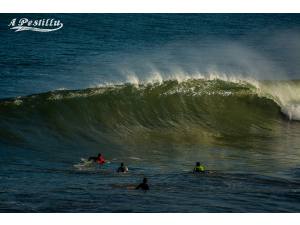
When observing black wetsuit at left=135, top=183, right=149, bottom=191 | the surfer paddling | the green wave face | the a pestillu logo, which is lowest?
black wetsuit at left=135, top=183, right=149, bottom=191

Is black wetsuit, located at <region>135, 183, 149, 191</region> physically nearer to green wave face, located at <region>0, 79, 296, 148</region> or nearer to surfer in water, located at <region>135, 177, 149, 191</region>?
surfer in water, located at <region>135, 177, 149, 191</region>

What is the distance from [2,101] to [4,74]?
720cm

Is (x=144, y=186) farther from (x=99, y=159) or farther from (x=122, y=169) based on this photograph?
(x=99, y=159)

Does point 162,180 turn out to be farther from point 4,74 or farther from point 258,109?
point 4,74

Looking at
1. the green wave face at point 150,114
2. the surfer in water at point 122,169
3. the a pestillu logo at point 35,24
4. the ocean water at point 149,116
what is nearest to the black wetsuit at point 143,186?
the ocean water at point 149,116

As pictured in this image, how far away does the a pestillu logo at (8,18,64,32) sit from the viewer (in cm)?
3450

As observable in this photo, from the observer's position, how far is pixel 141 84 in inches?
1219

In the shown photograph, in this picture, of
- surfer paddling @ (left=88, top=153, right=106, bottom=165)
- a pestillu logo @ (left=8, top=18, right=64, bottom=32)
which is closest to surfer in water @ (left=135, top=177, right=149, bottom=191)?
surfer paddling @ (left=88, top=153, right=106, bottom=165)

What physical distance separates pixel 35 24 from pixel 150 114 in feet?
31.4

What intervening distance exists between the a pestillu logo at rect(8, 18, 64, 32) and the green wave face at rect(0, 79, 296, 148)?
20.1 ft

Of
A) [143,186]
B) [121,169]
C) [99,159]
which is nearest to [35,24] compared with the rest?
[99,159]

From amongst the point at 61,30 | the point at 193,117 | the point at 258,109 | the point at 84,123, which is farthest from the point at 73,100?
the point at 61,30

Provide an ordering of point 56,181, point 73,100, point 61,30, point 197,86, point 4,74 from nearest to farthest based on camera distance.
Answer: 1. point 56,181
2. point 73,100
3. point 197,86
4. point 4,74
5. point 61,30

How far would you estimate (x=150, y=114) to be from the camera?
29.1 metres
